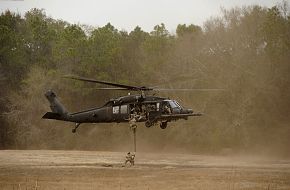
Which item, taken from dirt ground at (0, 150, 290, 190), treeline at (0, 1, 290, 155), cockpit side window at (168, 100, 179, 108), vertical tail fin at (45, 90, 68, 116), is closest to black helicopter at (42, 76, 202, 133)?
cockpit side window at (168, 100, 179, 108)

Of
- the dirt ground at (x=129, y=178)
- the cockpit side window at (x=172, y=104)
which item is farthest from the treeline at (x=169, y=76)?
the dirt ground at (x=129, y=178)

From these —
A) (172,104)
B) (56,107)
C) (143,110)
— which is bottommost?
(143,110)

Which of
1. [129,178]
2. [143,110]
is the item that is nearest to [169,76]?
[143,110]

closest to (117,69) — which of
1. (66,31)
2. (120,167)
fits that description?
(66,31)

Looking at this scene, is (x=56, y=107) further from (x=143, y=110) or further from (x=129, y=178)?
(x=129, y=178)

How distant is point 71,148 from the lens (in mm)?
56750

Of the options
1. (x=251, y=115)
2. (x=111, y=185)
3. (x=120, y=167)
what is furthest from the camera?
(x=251, y=115)

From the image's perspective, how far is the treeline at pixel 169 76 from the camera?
42250mm

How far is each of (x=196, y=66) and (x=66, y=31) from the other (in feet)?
56.6

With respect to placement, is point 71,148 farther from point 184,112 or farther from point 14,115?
point 184,112

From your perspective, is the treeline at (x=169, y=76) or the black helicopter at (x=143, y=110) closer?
the black helicopter at (x=143, y=110)

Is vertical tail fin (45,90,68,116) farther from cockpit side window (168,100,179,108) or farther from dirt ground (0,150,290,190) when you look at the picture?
cockpit side window (168,100,179,108)

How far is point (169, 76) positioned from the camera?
2026 inches

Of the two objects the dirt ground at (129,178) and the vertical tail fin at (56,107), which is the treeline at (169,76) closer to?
the vertical tail fin at (56,107)
